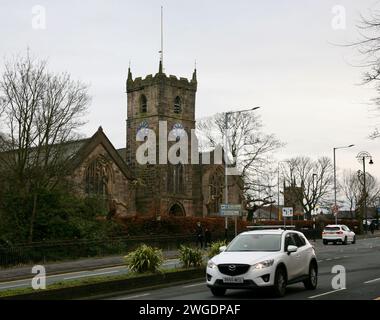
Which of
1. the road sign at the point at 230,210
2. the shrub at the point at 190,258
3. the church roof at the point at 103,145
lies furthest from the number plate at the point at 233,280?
the church roof at the point at 103,145

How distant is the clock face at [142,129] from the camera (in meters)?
77.3

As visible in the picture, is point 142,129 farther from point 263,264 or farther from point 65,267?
point 263,264

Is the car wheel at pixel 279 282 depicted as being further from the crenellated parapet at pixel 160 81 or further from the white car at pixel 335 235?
the crenellated parapet at pixel 160 81

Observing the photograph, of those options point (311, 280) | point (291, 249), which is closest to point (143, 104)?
point (311, 280)

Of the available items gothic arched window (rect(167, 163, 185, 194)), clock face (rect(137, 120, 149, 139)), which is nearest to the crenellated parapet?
clock face (rect(137, 120, 149, 139))

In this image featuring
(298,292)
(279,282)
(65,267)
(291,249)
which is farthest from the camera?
(65,267)

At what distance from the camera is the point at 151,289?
18.4m

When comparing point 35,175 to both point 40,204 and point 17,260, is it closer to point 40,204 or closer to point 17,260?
point 40,204

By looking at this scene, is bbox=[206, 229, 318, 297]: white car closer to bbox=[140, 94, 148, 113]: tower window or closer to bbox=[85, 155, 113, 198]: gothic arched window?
bbox=[85, 155, 113, 198]: gothic arched window

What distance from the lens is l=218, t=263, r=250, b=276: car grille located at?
14.7 meters

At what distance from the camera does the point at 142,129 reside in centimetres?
7744

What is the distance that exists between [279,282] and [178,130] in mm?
63367
